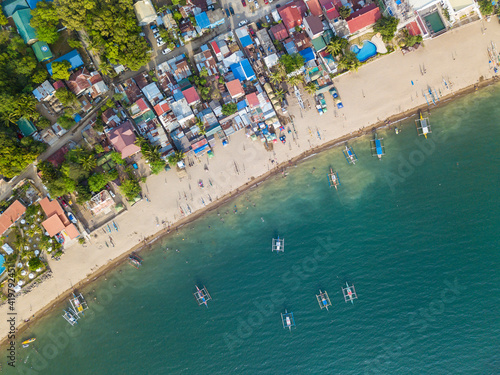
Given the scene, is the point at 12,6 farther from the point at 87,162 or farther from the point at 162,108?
the point at 162,108

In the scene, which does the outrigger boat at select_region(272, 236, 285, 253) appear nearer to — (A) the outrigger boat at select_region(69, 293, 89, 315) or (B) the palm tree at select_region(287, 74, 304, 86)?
(B) the palm tree at select_region(287, 74, 304, 86)

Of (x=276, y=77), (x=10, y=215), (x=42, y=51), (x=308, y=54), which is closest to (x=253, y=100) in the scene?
(x=276, y=77)

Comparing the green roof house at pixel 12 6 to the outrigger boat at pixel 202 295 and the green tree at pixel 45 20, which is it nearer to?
the green tree at pixel 45 20

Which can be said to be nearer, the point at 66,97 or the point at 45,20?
the point at 45,20

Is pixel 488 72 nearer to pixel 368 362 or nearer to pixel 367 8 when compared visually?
pixel 367 8

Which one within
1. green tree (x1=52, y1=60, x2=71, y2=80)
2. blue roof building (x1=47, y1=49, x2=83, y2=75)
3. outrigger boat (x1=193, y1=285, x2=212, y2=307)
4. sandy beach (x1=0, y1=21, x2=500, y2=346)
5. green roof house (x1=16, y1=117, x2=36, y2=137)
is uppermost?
blue roof building (x1=47, y1=49, x2=83, y2=75)

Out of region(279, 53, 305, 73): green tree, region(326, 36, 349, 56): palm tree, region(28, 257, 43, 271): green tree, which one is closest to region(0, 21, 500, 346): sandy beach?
region(28, 257, 43, 271): green tree
